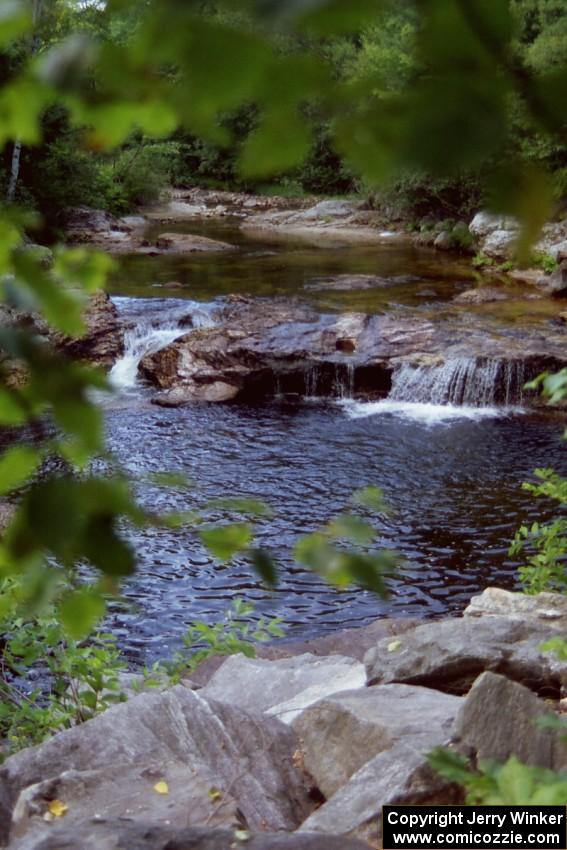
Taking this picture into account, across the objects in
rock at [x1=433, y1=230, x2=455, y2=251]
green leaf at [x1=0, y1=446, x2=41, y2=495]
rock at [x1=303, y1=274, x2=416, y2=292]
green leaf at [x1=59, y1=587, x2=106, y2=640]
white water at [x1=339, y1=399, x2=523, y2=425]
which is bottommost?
white water at [x1=339, y1=399, x2=523, y2=425]

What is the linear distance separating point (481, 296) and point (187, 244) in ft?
33.8

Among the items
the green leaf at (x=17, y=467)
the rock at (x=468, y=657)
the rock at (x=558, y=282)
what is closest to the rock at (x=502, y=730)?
the rock at (x=468, y=657)

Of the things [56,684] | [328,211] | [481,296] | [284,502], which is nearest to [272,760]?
[56,684]

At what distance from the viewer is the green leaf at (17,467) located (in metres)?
0.91

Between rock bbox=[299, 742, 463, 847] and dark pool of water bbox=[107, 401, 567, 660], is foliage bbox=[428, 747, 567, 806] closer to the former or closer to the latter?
rock bbox=[299, 742, 463, 847]

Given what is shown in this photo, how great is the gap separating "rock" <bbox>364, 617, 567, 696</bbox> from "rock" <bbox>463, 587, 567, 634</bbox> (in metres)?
0.41

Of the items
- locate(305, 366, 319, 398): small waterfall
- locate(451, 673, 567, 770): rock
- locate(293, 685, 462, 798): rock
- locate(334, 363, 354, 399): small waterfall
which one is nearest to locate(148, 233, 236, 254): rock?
locate(305, 366, 319, 398): small waterfall

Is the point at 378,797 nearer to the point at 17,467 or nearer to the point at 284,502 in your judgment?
the point at 17,467

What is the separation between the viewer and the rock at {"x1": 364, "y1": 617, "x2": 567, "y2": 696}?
4.51 m

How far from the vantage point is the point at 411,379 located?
13312 millimetres

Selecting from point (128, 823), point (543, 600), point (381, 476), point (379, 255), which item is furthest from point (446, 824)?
point (379, 255)

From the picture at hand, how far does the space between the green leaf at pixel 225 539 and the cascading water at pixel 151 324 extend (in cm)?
1280

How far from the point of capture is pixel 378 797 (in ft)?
9.30

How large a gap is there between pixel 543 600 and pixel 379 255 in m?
19.4
